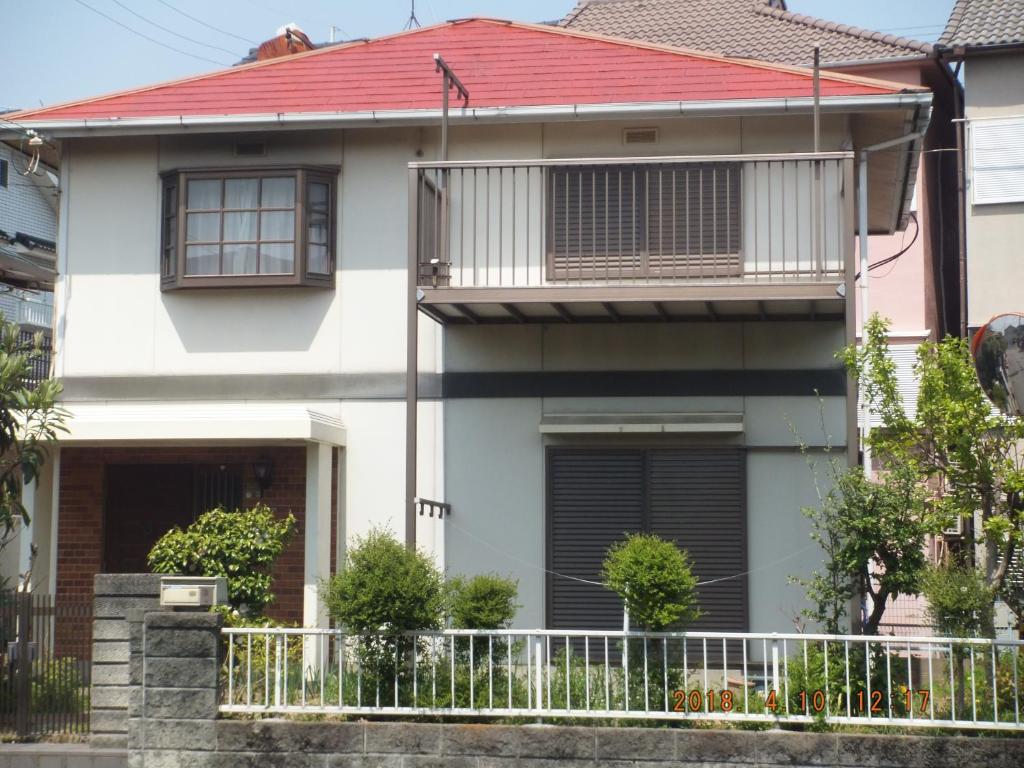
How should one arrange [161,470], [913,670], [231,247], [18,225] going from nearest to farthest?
[913,670] < [231,247] < [161,470] < [18,225]

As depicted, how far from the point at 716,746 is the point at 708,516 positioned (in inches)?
142

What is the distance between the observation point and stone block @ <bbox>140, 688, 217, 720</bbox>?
1023 cm

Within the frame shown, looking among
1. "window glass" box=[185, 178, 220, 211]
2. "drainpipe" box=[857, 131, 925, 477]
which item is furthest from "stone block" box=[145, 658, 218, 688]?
"drainpipe" box=[857, 131, 925, 477]

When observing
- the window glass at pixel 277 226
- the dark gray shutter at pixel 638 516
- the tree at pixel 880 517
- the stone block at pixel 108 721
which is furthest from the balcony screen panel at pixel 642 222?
the stone block at pixel 108 721

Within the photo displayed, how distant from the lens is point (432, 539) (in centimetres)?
1339

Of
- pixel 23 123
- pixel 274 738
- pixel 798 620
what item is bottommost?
pixel 274 738

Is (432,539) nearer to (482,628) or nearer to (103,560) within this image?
(482,628)

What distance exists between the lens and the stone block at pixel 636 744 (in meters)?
9.73

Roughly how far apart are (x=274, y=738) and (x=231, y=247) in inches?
228

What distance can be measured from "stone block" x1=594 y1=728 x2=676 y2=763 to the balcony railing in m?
4.36

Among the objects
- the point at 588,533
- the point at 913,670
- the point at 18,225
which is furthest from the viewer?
the point at 18,225

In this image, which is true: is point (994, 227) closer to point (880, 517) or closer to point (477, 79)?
point (477, 79)

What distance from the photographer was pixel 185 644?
10.3 meters

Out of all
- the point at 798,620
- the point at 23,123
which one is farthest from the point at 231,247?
the point at 798,620
